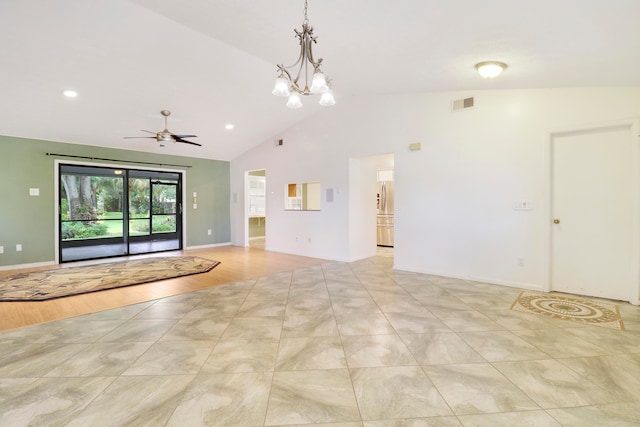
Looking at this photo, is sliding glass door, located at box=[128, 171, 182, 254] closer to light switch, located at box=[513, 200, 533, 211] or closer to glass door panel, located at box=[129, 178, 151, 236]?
glass door panel, located at box=[129, 178, 151, 236]

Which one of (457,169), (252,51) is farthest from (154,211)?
(457,169)

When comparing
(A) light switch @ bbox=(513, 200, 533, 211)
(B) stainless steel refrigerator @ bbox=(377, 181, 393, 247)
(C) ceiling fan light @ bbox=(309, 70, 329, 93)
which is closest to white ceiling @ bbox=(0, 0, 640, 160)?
(C) ceiling fan light @ bbox=(309, 70, 329, 93)

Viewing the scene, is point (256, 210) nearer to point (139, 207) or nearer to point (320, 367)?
point (139, 207)

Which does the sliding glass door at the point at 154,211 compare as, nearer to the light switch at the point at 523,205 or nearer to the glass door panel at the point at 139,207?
the glass door panel at the point at 139,207

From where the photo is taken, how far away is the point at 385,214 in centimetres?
863

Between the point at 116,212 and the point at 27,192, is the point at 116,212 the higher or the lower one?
the lower one

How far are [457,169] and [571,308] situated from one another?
236 cm

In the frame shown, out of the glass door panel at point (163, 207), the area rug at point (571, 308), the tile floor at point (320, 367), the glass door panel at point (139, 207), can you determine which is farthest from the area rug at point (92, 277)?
the area rug at point (571, 308)

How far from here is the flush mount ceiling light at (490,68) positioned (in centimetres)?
337

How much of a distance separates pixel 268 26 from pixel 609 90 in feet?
13.5

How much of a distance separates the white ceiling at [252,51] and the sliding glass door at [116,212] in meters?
1.24

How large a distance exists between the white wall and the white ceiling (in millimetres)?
339

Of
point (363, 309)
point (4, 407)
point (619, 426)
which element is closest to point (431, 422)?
point (619, 426)

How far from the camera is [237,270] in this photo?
18.4 ft
